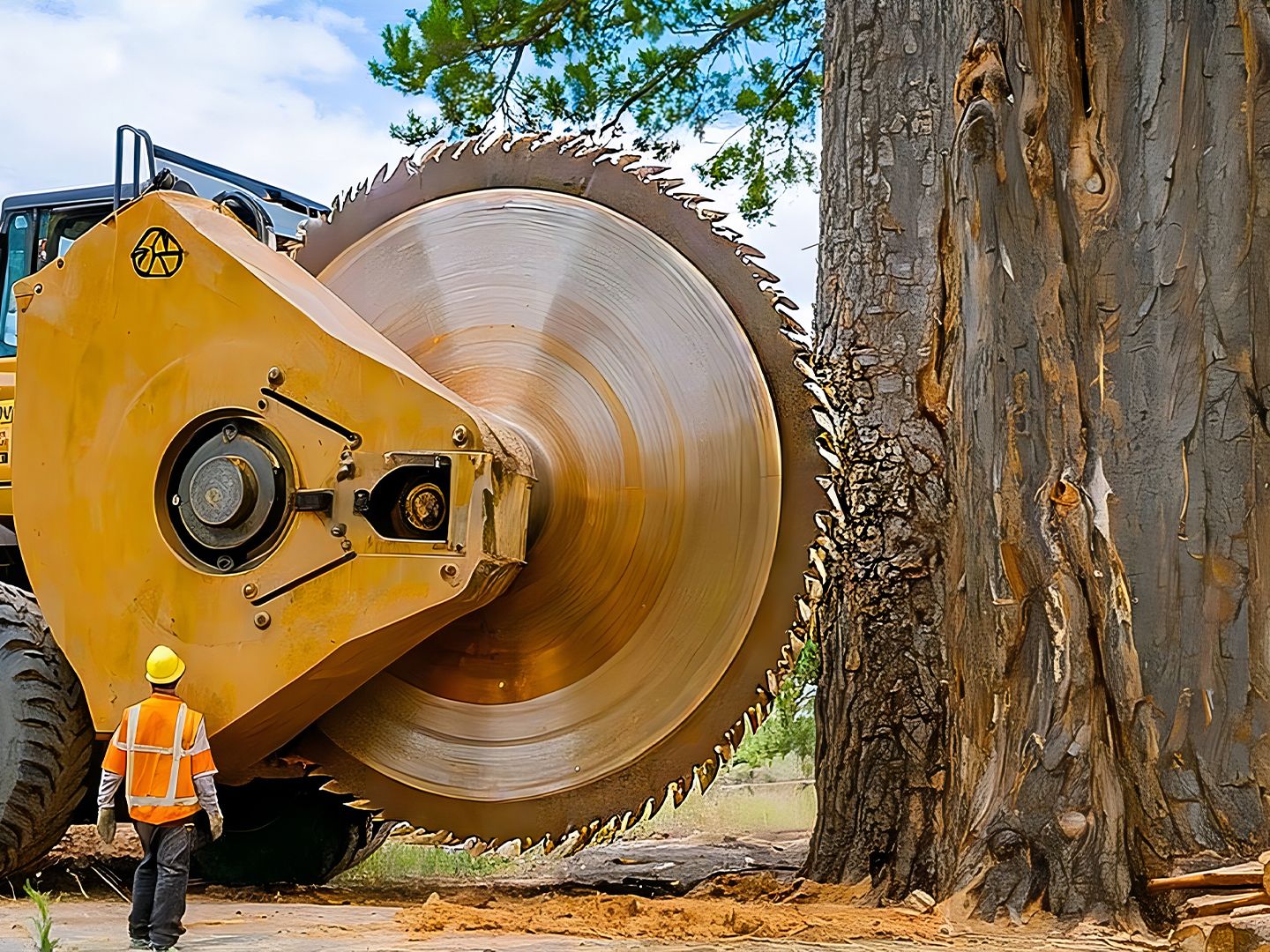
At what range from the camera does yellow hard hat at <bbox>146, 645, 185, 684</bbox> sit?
4.48 m

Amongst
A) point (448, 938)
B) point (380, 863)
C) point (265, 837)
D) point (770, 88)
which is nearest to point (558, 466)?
point (448, 938)

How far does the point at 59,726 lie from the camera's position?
5.04m

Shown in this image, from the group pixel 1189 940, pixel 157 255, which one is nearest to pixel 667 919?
pixel 1189 940

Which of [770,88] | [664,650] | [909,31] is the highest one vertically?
[770,88]

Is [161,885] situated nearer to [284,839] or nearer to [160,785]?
[160,785]

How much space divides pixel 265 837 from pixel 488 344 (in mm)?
2483

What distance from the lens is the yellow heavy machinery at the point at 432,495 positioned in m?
4.46

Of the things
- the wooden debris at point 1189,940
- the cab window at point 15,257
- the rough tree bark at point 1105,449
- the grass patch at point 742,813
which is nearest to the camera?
the wooden debris at point 1189,940

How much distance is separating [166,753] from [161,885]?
0.40m

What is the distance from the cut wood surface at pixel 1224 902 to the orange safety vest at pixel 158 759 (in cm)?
282

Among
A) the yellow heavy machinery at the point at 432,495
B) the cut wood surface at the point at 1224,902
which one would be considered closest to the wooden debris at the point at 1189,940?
the cut wood surface at the point at 1224,902

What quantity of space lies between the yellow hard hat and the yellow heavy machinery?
0.14 meters

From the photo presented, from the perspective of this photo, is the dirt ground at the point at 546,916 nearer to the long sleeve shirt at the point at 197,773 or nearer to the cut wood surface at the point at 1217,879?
the cut wood surface at the point at 1217,879

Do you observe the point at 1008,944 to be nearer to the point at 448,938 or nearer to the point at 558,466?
the point at 448,938
